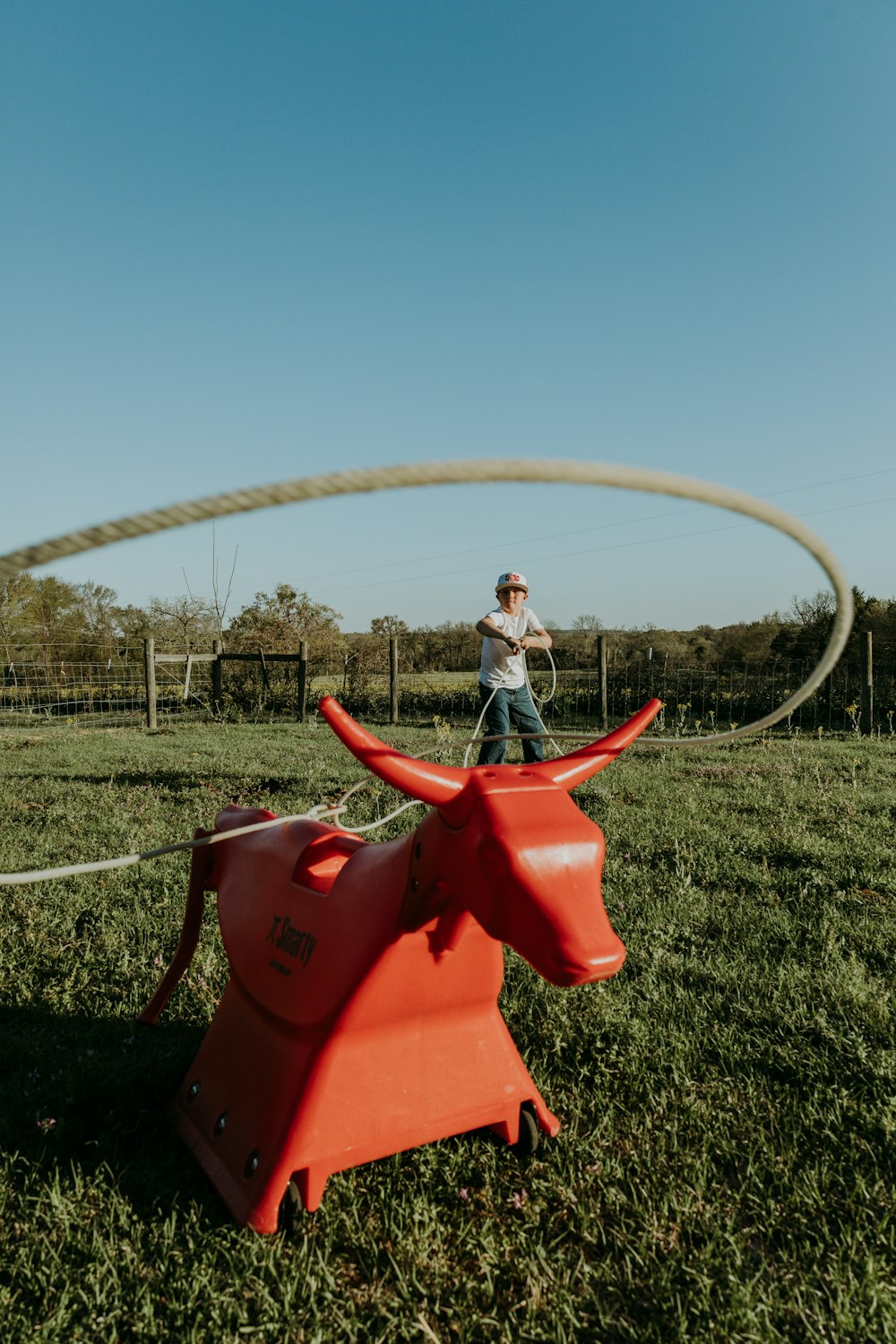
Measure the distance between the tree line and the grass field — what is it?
12022 millimetres

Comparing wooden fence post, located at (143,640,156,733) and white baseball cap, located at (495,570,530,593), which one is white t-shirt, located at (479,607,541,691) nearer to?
white baseball cap, located at (495,570,530,593)

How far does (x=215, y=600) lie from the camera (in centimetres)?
1672

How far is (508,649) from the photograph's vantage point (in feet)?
22.6

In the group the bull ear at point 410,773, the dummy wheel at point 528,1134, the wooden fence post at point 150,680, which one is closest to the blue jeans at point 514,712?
the dummy wheel at point 528,1134

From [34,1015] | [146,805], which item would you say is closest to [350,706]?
[146,805]

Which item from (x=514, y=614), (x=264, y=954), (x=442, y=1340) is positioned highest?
(x=514, y=614)

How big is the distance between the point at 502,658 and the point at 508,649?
10 cm

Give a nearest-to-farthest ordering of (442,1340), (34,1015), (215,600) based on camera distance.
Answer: (442,1340) < (34,1015) < (215,600)

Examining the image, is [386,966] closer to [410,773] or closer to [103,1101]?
[410,773]

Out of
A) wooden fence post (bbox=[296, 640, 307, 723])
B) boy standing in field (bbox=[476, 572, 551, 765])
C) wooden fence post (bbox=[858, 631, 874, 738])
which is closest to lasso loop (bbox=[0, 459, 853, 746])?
boy standing in field (bbox=[476, 572, 551, 765])

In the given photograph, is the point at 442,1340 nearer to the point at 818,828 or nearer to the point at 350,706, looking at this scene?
the point at 818,828

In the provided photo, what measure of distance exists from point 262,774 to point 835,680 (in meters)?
10.6

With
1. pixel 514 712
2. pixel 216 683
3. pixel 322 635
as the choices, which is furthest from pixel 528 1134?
pixel 322 635

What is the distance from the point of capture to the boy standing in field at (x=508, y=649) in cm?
664
